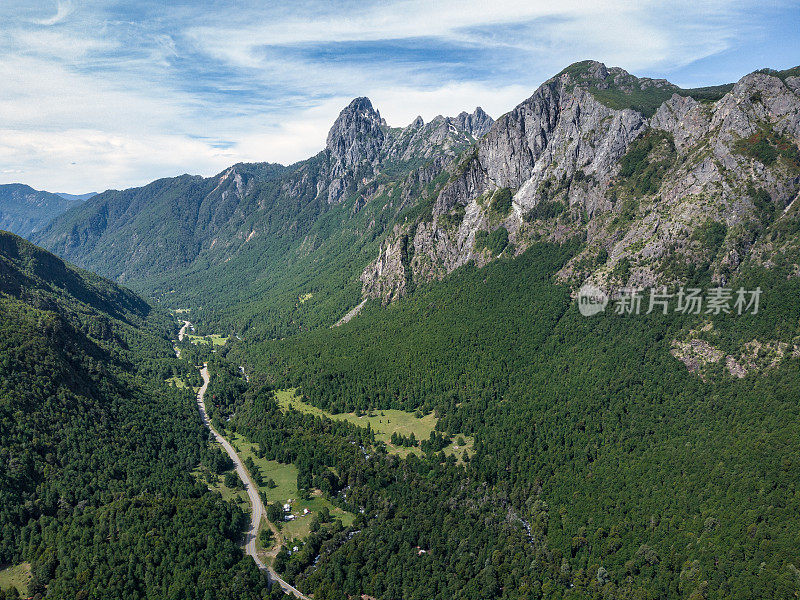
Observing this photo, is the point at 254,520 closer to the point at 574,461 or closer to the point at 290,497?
the point at 290,497

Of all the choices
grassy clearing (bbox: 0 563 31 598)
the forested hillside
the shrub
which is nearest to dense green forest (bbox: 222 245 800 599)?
the forested hillside

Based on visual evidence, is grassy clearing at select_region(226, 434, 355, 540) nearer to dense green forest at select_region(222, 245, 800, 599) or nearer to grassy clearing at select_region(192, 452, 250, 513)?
dense green forest at select_region(222, 245, 800, 599)

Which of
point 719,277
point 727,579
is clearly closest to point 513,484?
point 727,579

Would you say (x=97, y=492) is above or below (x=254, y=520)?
above

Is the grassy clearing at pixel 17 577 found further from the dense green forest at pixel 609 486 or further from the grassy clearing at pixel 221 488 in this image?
the dense green forest at pixel 609 486

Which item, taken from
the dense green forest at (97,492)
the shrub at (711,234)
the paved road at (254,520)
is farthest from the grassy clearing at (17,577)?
the shrub at (711,234)

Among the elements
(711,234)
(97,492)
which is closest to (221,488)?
(97,492)
